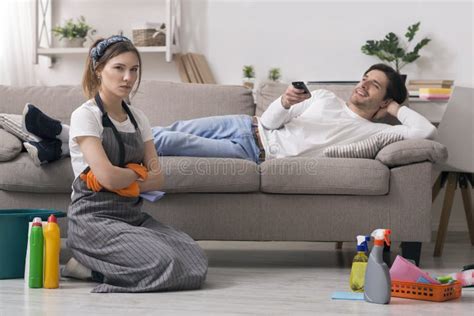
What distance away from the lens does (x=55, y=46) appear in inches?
196

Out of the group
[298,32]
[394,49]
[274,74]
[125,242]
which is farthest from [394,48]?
[125,242]

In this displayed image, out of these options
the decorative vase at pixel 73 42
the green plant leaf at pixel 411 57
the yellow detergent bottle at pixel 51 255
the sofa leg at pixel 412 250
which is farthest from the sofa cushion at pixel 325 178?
the decorative vase at pixel 73 42

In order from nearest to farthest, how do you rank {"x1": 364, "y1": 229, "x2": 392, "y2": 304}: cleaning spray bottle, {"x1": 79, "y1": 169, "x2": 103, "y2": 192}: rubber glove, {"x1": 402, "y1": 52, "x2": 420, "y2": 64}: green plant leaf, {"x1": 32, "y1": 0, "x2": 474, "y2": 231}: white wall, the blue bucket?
{"x1": 364, "y1": 229, "x2": 392, "y2": 304}: cleaning spray bottle
{"x1": 79, "y1": 169, "x2": 103, "y2": 192}: rubber glove
the blue bucket
{"x1": 402, "y1": 52, "x2": 420, "y2": 64}: green plant leaf
{"x1": 32, "y1": 0, "x2": 474, "y2": 231}: white wall

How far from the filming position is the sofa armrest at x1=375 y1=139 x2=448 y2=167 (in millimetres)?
3295

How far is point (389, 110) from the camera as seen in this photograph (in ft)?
12.3

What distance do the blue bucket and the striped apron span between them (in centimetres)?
18

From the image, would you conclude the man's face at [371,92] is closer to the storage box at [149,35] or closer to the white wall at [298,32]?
the white wall at [298,32]

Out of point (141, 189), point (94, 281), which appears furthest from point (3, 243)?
point (141, 189)

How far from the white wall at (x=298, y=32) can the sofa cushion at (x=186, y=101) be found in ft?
2.67

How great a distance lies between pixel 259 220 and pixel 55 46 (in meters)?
2.24

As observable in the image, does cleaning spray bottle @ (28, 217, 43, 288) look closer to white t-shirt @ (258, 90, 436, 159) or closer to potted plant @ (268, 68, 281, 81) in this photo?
white t-shirt @ (258, 90, 436, 159)

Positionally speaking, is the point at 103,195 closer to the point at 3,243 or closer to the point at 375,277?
the point at 3,243

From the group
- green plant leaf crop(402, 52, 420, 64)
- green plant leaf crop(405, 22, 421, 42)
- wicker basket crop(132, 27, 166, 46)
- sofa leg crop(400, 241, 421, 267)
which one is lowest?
sofa leg crop(400, 241, 421, 267)

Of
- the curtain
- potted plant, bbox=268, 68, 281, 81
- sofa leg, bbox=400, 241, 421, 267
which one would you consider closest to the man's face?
sofa leg, bbox=400, 241, 421, 267
